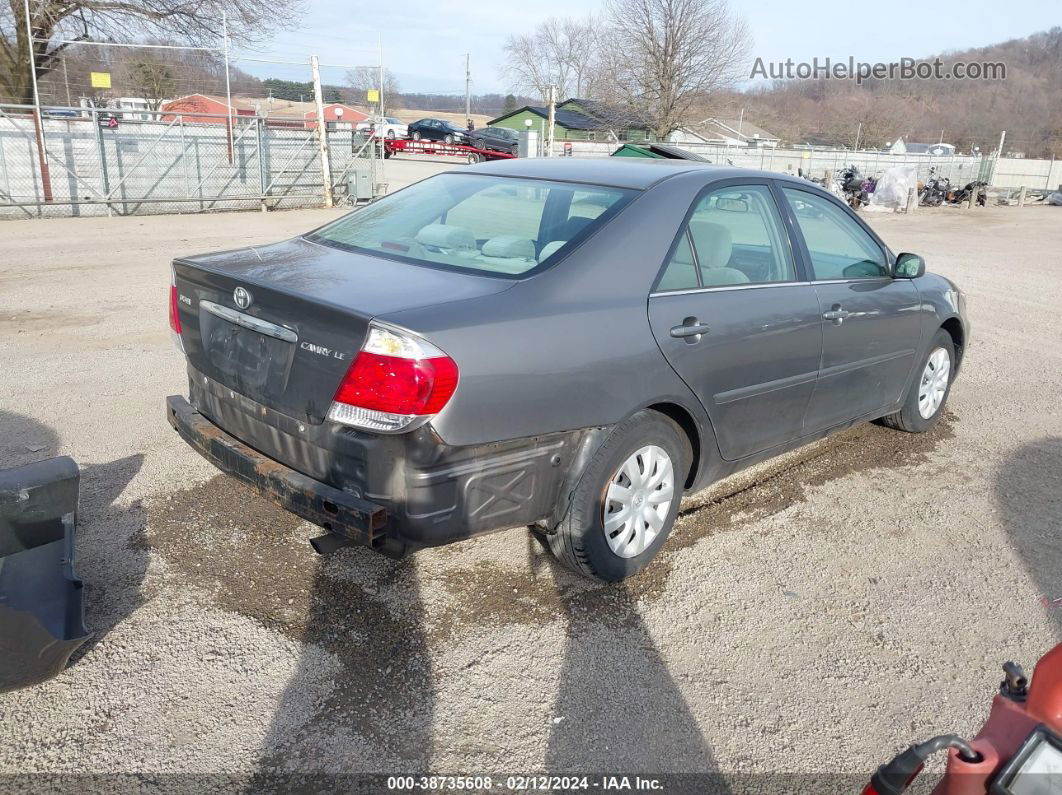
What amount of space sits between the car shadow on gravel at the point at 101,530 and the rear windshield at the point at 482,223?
5.13ft

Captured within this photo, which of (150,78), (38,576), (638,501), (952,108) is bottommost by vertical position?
(38,576)

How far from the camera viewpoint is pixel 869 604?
11.2 ft

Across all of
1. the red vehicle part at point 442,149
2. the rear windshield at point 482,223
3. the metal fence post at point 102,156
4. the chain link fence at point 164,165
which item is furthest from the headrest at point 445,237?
the red vehicle part at point 442,149

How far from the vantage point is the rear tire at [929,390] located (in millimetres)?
5172

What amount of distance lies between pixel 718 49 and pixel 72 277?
40256 millimetres

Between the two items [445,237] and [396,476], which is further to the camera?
[445,237]

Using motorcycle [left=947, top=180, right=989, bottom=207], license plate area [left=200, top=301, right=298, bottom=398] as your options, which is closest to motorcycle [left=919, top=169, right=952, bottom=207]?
motorcycle [left=947, top=180, right=989, bottom=207]

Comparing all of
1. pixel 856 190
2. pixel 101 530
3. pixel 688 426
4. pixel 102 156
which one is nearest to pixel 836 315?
pixel 688 426

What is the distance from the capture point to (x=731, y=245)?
148 inches

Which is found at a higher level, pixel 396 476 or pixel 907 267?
pixel 907 267

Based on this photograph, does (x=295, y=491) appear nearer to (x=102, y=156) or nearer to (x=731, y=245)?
(x=731, y=245)

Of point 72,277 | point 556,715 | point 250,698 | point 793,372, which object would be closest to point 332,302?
point 250,698

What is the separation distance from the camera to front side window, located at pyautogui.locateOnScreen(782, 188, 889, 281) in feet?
13.8

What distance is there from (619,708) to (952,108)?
278 ft
